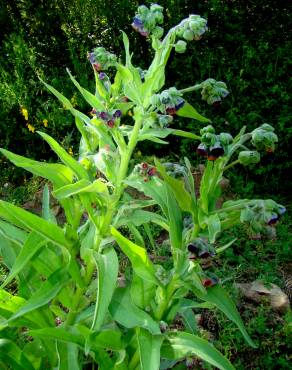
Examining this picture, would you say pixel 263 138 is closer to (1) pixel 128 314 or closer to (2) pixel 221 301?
(2) pixel 221 301

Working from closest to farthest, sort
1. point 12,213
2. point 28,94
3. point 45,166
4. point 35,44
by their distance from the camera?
point 12,213
point 45,166
point 28,94
point 35,44

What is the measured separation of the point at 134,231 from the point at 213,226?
1.88 ft

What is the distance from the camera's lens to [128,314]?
2191 millimetres

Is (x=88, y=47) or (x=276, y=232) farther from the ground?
(x=88, y=47)

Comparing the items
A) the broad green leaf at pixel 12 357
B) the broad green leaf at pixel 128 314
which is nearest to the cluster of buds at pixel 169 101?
the broad green leaf at pixel 128 314

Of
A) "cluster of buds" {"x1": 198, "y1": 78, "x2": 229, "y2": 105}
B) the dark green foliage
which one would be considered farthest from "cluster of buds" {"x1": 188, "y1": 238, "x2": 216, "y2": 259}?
the dark green foliage

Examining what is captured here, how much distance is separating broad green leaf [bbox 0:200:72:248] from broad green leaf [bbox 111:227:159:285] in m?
0.30

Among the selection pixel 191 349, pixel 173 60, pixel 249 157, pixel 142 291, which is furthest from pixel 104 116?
pixel 173 60

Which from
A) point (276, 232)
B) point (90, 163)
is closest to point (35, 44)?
point (276, 232)

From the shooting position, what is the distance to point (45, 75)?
5406 mm

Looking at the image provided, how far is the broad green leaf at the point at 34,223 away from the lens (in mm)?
2125

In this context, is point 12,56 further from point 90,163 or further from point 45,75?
point 90,163

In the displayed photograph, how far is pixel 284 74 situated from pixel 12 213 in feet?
11.1

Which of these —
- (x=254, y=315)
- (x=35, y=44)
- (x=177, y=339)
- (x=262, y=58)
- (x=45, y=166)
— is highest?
(x=35, y=44)
